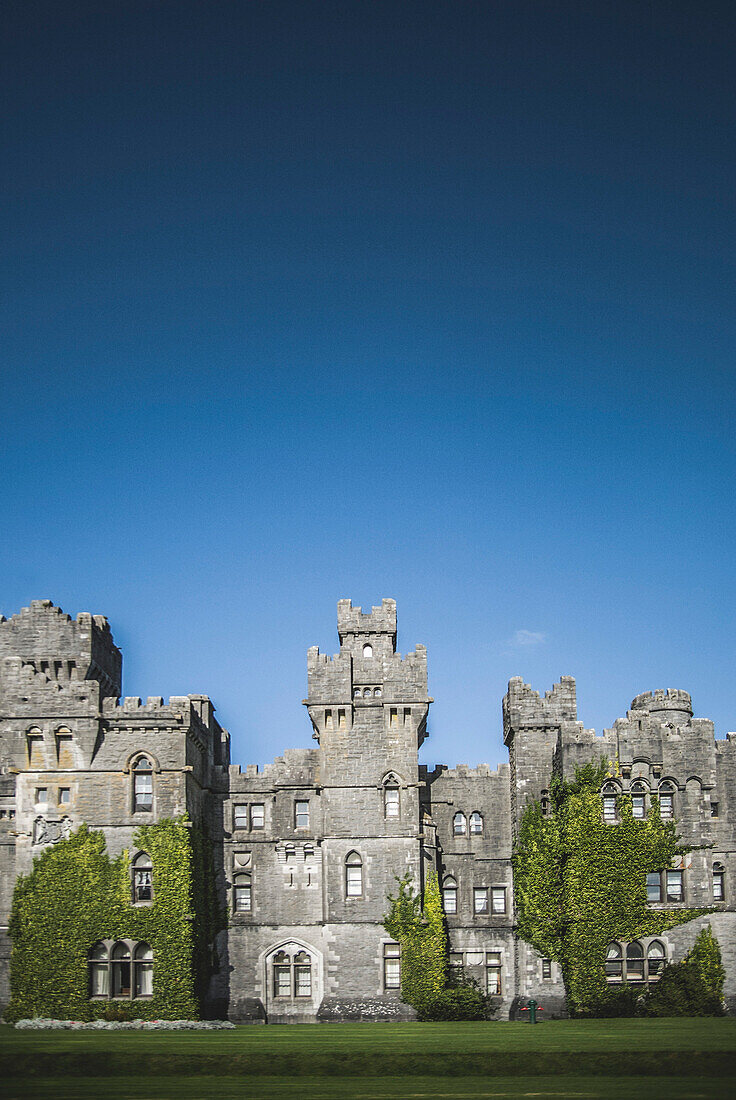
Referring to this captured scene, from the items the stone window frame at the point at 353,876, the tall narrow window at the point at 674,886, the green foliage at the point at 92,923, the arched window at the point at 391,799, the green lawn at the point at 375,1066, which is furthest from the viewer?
the arched window at the point at 391,799

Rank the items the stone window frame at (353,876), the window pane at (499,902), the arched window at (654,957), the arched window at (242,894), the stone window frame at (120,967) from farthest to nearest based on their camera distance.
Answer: the window pane at (499,902)
the arched window at (242,894)
the stone window frame at (353,876)
the arched window at (654,957)
the stone window frame at (120,967)

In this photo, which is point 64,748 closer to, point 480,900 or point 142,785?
point 142,785

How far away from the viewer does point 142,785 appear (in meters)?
51.0

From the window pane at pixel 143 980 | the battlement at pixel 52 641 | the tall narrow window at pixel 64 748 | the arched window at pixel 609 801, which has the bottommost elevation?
the window pane at pixel 143 980

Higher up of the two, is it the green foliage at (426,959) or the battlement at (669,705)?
the battlement at (669,705)

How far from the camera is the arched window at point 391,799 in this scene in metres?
54.0

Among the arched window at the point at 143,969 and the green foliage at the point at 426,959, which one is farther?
the green foliage at the point at 426,959

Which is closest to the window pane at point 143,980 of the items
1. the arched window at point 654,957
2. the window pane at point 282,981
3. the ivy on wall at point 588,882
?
the window pane at point 282,981

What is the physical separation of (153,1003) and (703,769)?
87.2ft

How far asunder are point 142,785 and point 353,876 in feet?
34.7

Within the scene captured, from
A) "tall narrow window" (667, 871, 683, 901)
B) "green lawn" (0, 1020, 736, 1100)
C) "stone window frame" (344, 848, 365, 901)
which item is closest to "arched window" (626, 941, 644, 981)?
"tall narrow window" (667, 871, 683, 901)

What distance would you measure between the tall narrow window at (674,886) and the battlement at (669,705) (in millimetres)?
7357

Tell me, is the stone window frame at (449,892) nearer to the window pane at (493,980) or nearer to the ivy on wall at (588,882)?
the window pane at (493,980)

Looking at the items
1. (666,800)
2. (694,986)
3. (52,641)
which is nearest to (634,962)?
(694,986)
